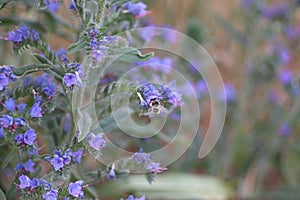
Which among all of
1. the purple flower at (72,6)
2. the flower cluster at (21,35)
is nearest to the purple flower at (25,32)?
the flower cluster at (21,35)

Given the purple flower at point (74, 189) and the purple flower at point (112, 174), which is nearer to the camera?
the purple flower at point (74, 189)

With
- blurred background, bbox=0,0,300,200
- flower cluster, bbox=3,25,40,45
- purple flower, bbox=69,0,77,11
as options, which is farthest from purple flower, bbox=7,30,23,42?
blurred background, bbox=0,0,300,200

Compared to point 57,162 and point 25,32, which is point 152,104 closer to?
→ point 57,162

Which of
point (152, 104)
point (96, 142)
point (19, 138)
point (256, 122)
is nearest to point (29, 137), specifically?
point (19, 138)

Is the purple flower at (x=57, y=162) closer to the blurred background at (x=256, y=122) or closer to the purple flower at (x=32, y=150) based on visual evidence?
the purple flower at (x=32, y=150)

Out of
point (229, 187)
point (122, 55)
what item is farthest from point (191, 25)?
point (122, 55)

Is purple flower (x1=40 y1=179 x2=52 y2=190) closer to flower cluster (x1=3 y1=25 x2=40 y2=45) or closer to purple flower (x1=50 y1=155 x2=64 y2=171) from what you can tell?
purple flower (x1=50 y1=155 x2=64 y2=171)
